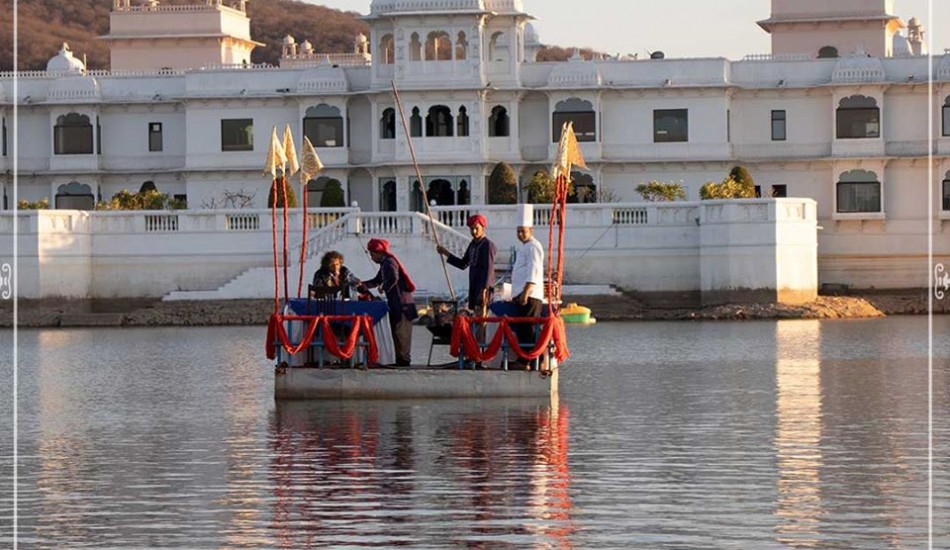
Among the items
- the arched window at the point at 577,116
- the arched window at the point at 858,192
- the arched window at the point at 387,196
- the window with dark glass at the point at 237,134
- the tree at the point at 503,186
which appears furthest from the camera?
the window with dark glass at the point at 237,134

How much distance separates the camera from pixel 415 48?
235 ft

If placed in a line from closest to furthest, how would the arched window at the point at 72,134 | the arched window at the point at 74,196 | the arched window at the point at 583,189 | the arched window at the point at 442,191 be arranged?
the arched window at the point at 583,189 → the arched window at the point at 442,191 → the arched window at the point at 74,196 → the arched window at the point at 72,134

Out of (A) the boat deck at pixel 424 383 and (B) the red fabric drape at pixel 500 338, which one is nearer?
(B) the red fabric drape at pixel 500 338

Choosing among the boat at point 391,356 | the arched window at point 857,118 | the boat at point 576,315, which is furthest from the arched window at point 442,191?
the boat at point 391,356

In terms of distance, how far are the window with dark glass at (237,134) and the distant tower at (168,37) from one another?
19.8 m

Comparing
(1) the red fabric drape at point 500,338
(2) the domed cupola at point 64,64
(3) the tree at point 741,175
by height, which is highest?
(2) the domed cupola at point 64,64

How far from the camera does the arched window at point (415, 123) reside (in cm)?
7119

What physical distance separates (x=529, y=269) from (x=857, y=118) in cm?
4627

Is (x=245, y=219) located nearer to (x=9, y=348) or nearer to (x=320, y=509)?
(x=9, y=348)

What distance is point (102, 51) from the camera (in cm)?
14962

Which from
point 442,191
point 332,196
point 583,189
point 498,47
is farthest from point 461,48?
point 332,196

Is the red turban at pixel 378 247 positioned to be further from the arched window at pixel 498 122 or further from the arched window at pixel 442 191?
the arched window at pixel 498 122

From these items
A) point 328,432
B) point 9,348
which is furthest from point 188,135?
point 328,432

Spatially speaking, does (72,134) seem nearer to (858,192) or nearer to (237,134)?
(237,134)
